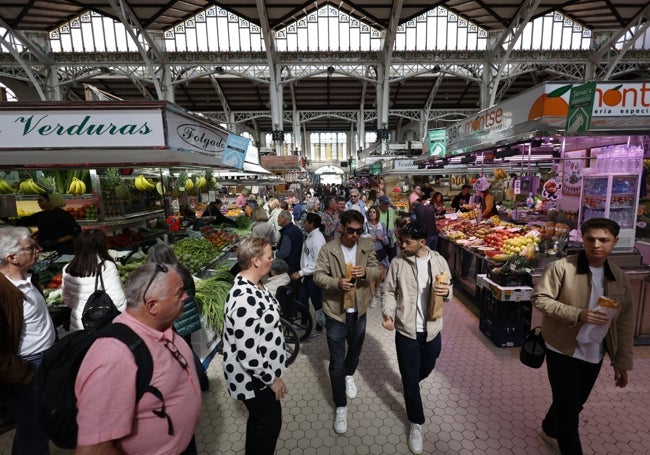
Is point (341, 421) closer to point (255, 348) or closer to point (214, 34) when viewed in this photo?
point (255, 348)

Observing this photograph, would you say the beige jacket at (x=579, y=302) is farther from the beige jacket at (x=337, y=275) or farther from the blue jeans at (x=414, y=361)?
the beige jacket at (x=337, y=275)

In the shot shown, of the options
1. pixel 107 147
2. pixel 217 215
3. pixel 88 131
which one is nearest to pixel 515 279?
pixel 107 147

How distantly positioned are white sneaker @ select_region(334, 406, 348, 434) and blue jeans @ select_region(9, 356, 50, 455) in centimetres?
210

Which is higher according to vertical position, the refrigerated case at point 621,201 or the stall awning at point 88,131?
the stall awning at point 88,131

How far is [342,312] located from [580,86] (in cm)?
375

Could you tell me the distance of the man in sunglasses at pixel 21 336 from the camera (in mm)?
1983

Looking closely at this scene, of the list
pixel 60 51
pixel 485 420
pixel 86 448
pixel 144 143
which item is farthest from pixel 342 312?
pixel 60 51

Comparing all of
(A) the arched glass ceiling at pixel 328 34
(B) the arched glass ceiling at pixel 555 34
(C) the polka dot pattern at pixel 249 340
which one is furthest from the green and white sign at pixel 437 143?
(B) the arched glass ceiling at pixel 555 34

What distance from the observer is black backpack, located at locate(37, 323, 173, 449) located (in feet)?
3.63

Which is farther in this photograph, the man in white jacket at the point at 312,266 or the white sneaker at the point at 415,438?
the man in white jacket at the point at 312,266

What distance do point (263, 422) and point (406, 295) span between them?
1276mm

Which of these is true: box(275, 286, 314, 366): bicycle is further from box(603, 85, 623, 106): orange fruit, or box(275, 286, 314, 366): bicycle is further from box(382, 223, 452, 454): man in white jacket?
box(603, 85, 623, 106): orange fruit

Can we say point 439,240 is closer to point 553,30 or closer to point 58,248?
point 58,248

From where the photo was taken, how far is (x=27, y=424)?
2.19 m
